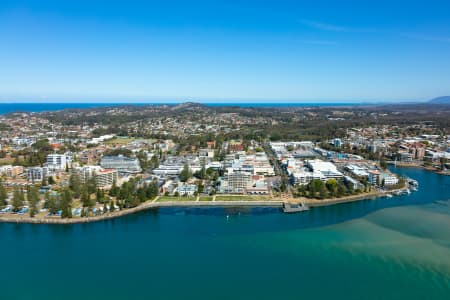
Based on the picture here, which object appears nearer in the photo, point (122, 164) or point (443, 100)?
point (122, 164)

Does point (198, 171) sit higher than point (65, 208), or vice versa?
point (198, 171)

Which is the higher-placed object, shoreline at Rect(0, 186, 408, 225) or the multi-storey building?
the multi-storey building

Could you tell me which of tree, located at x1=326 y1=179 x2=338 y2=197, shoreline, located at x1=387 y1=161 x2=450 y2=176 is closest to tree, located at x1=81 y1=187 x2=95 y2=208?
tree, located at x1=326 y1=179 x2=338 y2=197

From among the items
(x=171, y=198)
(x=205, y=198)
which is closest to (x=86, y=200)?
(x=171, y=198)

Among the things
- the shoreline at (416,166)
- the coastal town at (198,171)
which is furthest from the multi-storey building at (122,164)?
the shoreline at (416,166)

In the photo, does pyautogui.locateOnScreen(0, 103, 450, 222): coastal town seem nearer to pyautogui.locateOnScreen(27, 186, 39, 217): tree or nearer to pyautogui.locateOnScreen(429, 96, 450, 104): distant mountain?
pyautogui.locateOnScreen(27, 186, 39, 217): tree

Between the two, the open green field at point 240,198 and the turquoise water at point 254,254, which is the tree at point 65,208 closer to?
the turquoise water at point 254,254

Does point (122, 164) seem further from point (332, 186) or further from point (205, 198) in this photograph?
point (332, 186)
